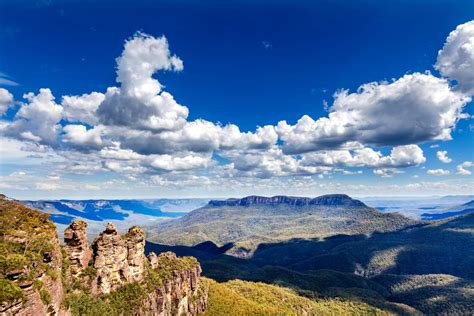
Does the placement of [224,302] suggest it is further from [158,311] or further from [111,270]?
[111,270]

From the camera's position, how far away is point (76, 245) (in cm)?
9456

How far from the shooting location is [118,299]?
103562mm

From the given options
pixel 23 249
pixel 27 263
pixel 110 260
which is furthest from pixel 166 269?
pixel 27 263

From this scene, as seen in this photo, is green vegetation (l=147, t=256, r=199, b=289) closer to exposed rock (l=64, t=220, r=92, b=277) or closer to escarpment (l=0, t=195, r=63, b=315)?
exposed rock (l=64, t=220, r=92, b=277)

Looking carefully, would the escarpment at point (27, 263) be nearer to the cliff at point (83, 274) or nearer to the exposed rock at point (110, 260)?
the cliff at point (83, 274)

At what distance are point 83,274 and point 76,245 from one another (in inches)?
362

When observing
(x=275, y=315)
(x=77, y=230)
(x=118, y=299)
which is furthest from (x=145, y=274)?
(x=275, y=315)

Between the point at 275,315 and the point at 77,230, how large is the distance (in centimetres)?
13295

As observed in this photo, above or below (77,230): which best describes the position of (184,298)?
below

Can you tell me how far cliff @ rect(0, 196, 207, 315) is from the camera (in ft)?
173

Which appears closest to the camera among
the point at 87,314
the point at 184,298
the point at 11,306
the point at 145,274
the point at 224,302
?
the point at 11,306

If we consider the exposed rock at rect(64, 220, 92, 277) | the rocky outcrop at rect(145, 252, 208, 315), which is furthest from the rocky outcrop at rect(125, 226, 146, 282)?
the exposed rock at rect(64, 220, 92, 277)

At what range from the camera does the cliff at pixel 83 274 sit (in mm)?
52781

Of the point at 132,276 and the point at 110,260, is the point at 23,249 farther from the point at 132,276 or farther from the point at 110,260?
the point at 132,276
